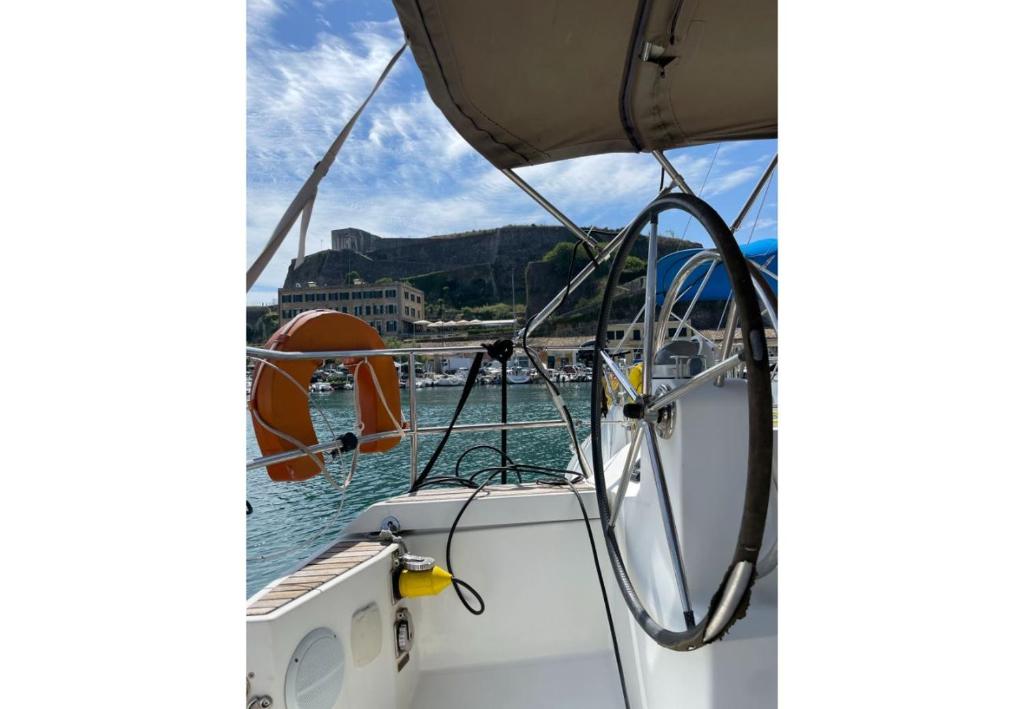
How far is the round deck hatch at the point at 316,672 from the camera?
0.97 meters

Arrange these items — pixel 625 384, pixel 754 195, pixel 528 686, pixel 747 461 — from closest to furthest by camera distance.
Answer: pixel 747 461 → pixel 625 384 → pixel 528 686 → pixel 754 195

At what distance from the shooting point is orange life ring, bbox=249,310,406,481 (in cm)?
146

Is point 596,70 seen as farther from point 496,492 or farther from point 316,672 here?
point 316,672

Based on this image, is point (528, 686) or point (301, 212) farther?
point (528, 686)

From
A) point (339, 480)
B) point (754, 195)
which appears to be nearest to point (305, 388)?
point (754, 195)

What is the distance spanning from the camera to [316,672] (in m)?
1.01

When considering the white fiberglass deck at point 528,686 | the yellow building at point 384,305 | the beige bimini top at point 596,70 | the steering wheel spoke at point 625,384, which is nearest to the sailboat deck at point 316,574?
the white fiberglass deck at point 528,686

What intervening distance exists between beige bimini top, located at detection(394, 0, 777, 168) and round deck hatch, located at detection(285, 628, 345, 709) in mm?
1201

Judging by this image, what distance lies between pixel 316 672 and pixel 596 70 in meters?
1.35

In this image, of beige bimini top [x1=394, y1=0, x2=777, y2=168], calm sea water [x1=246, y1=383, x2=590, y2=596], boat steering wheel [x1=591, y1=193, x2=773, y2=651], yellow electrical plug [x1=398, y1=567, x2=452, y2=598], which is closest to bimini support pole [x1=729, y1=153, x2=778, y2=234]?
beige bimini top [x1=394, y1=0, x2=777, y2=168]

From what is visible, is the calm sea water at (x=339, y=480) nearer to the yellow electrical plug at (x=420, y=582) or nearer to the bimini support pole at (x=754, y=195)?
the yellow electrical plug at (x=420, y=582)
